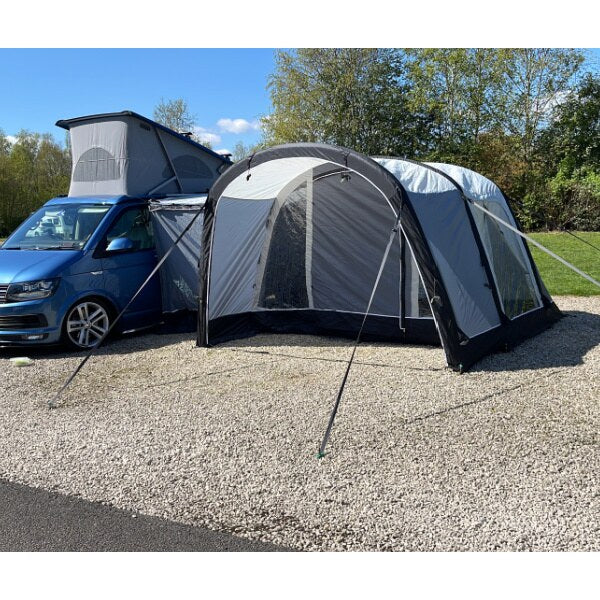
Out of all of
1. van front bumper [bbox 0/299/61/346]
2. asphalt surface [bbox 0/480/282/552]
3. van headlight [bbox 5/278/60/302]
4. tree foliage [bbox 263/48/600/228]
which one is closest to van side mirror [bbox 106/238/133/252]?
van headlight [bbox 5/278/60/302]

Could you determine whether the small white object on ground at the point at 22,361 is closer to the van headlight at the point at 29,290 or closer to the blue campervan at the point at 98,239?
the blue campervan at the point at 98,239

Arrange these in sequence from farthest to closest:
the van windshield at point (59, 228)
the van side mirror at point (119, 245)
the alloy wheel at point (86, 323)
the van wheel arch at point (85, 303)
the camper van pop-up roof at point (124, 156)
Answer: the camper van pop-up roof at point (124, 156) < the van windshield at point (59, 228) < the van side mirror at point (119, 245) < the alloy wheel at point (86, 323) < the van wheel arch at point (85, 303)

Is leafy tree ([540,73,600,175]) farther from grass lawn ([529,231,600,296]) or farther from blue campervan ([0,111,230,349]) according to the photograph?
blue campervan ([0,111,230,349])

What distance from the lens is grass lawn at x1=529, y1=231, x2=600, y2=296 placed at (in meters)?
12.0

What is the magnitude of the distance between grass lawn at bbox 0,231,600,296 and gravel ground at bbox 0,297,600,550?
185 inches

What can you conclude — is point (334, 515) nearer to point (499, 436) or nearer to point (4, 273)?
point (499, 436)

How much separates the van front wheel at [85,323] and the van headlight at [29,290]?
38cm

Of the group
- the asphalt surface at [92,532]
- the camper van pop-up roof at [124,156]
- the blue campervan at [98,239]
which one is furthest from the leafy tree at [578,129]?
the asphalt surface at [92,532]

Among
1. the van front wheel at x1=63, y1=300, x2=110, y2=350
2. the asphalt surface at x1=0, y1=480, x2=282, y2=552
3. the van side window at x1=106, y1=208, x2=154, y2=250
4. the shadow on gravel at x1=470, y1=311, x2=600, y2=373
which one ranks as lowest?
the asphalt surface at x1=0, y1=480, x2=282, y2=552

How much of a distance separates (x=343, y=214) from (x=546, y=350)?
2.90 m

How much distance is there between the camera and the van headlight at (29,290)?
754 cm

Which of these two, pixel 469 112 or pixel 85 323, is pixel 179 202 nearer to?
pixel 85 323

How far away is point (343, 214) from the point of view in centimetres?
837

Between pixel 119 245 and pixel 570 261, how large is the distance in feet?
34.0
